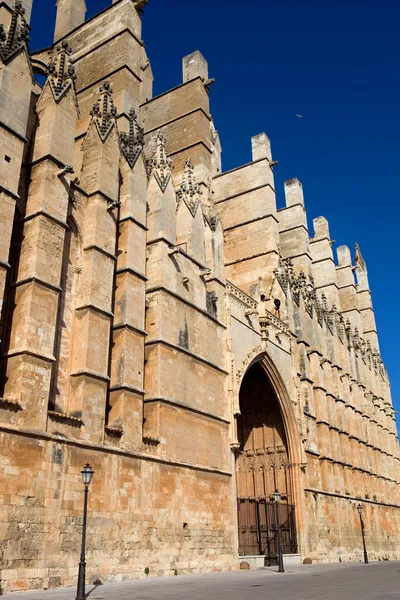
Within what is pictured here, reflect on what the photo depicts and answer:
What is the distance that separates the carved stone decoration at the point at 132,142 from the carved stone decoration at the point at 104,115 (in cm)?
86

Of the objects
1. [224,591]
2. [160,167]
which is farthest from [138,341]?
[224,591]

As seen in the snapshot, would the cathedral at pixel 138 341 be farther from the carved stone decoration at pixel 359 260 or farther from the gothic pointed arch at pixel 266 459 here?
the carved stone decoration at pixel 359 260

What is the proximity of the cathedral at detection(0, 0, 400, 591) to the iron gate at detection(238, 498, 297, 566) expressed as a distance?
0.07 m

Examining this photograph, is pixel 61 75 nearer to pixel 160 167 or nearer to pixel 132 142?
pixel 132 142

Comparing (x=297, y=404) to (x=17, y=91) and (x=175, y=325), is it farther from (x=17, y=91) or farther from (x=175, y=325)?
(x=17, y=91)

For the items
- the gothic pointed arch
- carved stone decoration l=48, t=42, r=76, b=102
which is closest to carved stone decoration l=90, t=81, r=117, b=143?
carved stone decoration l=48, t=42, r=76, b=102

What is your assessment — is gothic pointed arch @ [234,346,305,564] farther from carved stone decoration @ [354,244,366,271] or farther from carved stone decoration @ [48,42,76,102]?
carved stone decoration @ [354,244,366,271]

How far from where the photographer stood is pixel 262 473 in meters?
22.2

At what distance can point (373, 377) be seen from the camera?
123ft

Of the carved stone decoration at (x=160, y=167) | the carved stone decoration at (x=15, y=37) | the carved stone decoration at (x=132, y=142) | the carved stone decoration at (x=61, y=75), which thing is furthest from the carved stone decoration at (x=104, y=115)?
the carved stone decoration at (x=15, y=37)

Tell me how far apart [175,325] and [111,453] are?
4.38 m

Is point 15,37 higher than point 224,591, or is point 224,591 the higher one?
point 15,37

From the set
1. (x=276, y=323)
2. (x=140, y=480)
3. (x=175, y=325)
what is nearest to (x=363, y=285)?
(x=276, y=323)

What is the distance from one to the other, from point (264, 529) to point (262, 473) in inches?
98.3
